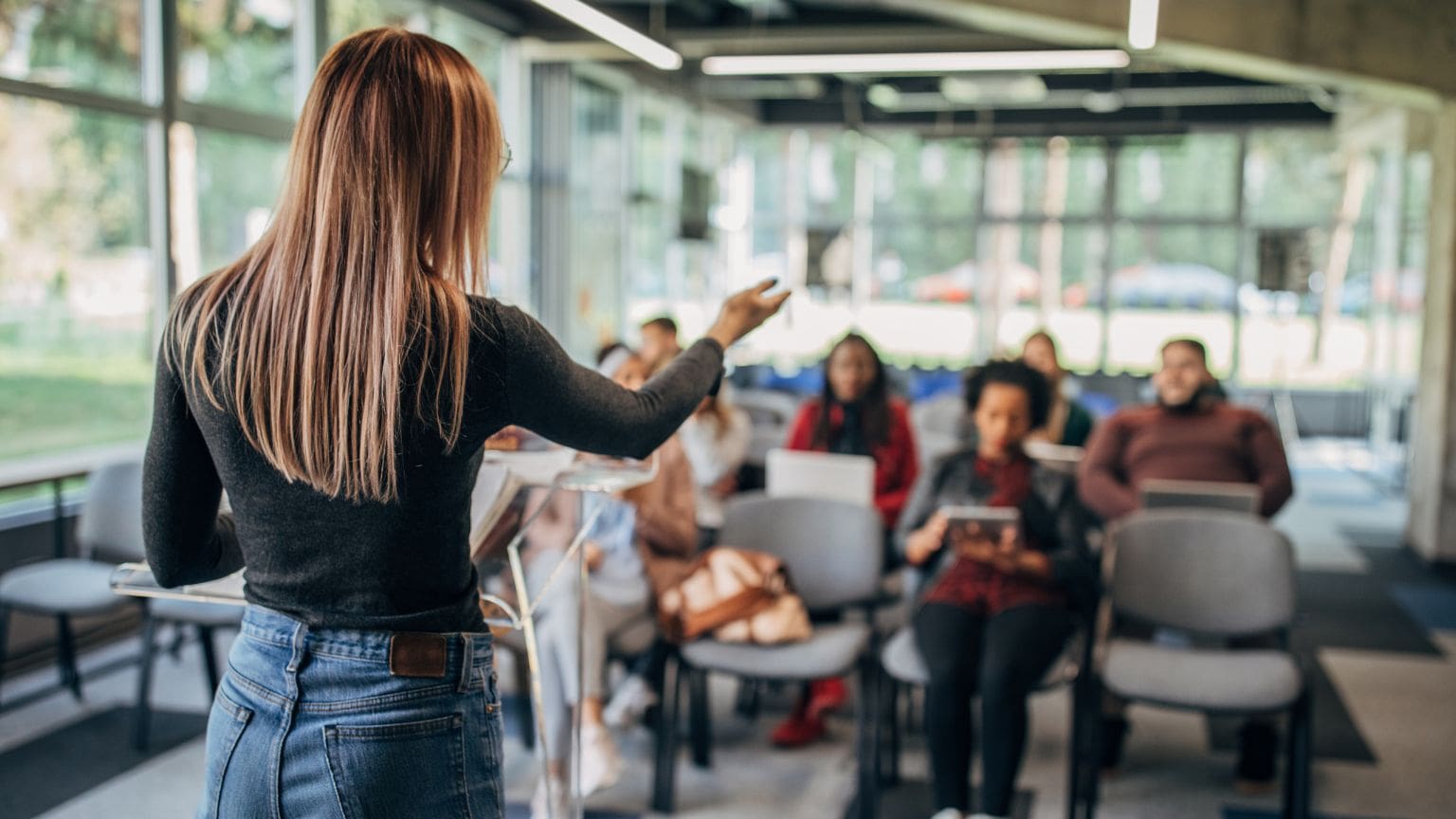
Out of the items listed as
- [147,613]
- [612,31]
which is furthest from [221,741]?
[612,31]

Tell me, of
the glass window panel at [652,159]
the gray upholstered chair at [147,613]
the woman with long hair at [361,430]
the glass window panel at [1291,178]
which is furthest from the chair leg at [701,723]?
the glass window panel at [1291,178]

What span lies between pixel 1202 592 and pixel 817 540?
121 centimetres

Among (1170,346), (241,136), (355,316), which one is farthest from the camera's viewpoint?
(241,136)

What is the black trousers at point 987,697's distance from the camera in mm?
3422

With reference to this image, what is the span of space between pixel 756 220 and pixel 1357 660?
11.1m

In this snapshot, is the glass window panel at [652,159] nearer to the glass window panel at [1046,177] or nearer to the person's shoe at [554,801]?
the glass window panel at [1046,177]

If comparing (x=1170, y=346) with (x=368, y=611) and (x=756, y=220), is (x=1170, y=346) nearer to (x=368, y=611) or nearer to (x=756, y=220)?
(x=368, y=611)

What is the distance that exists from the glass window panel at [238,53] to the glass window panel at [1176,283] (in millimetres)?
10777

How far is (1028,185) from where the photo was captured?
50.1ft

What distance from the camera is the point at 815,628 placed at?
13.1 ft

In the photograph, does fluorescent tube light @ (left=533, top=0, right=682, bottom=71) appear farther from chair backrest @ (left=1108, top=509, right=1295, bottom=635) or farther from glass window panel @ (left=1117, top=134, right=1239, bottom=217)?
glass window panel @ (left=1117, top=134, right=1239, bottom=217)

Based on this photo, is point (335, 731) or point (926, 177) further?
point (926, 177)

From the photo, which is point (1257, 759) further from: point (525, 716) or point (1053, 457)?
point (525, 716)

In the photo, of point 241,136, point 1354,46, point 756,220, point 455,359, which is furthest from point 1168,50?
point 756,220
